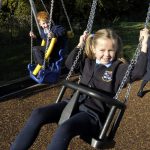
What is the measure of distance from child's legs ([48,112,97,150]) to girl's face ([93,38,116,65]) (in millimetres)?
505

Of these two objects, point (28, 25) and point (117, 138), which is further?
point (28, 25)

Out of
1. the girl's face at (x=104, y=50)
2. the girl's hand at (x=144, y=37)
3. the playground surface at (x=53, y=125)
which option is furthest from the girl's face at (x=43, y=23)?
the girl's hand at (x=144, y=37)

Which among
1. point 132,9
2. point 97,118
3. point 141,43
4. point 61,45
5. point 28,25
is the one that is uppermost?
point 141,43

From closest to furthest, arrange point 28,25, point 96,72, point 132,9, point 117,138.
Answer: point 96,72, point 117,138, point 28,25, point 132,9

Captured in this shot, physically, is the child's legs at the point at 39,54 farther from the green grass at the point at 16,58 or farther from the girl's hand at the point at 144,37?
the girl's hand at the point at 144,37

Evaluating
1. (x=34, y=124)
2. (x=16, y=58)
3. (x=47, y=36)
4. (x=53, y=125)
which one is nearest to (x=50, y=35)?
(x=47, y=36)

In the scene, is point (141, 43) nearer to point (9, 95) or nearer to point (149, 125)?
point (149, 125)

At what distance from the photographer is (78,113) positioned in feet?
11.4

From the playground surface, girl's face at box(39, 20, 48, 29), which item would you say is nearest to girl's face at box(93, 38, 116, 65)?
the playground surface

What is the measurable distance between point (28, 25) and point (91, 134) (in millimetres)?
9260

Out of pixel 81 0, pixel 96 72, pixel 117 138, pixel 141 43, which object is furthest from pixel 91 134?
pixel 81 0

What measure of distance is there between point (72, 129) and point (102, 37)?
842 millimetres

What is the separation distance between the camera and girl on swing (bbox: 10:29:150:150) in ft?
10.7

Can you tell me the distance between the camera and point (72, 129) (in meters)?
3.24
